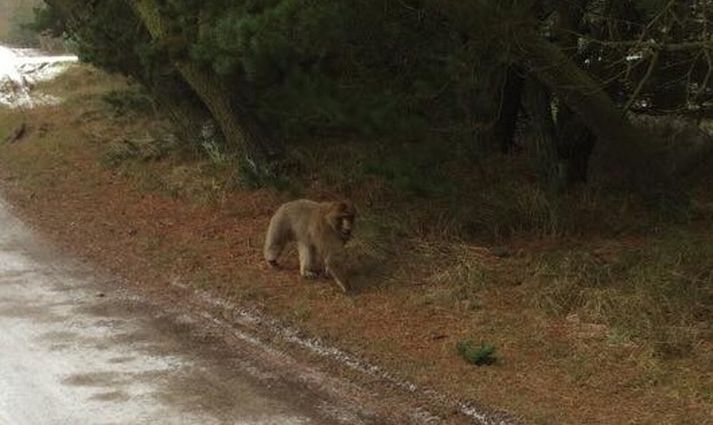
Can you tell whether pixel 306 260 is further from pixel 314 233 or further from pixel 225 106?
pixel 225 106

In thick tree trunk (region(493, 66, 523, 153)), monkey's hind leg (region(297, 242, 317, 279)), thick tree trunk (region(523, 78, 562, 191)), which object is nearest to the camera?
monkey's hind leg (region(297, 242, 317, 279))

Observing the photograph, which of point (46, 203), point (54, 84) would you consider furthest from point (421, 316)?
point (54, 84)

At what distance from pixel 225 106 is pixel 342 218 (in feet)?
15.4

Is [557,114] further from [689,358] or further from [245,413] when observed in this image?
[245,413]

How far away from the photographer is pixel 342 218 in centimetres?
844

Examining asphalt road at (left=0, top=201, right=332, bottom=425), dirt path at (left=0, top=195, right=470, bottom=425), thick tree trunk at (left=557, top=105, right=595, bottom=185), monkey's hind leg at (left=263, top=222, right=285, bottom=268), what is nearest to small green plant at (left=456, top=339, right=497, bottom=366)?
dirt path at (left=0, top=195, right=470, bottom=425)

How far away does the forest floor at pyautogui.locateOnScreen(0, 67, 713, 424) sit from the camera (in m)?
6.41

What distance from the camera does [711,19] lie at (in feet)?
25.9

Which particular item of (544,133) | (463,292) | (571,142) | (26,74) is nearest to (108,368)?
(463,292)

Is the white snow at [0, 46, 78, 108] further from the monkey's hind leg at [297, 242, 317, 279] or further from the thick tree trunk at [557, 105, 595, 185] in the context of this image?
the monkey's hind leg at [297, 242, 317, 279]

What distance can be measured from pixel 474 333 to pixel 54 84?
1936 centimetres

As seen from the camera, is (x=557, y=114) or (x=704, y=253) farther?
(x=557, y=114)

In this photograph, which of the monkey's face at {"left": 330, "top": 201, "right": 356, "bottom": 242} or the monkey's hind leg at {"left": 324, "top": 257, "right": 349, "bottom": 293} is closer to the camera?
the monkey's face at {"left": 330, "top": 201, "right": 356, "bottom": 242}

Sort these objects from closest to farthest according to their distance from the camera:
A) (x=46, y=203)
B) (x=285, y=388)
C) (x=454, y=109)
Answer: (x=285, y=388) < (x=454, y=109) < (x=46, y=203)
